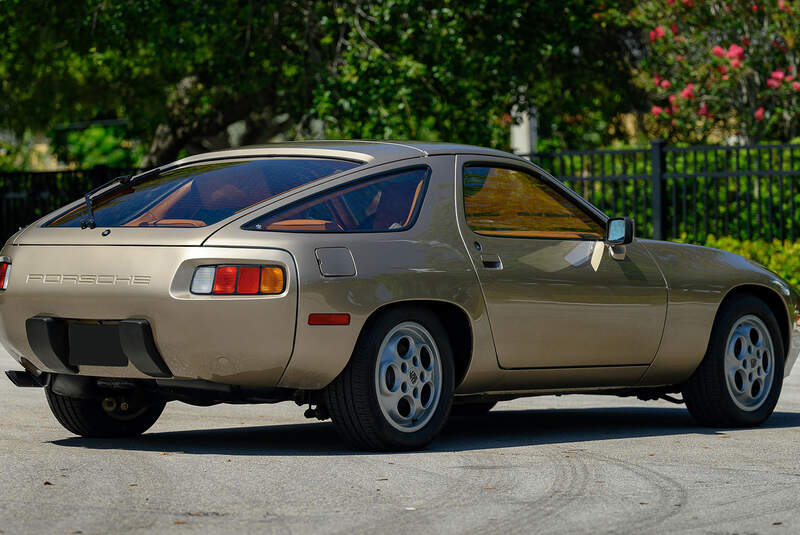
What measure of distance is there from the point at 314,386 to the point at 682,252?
266cm

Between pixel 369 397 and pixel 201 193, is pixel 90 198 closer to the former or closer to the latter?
pixel 201 193

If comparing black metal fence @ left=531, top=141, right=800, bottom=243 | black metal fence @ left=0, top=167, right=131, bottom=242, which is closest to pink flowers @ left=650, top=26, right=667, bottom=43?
black metal fence @ left=531, top=141, right=800, bottom=243

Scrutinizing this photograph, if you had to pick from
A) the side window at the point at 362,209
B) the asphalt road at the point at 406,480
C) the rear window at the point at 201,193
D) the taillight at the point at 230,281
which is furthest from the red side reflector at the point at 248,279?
the asphalt road at the point at 406,480

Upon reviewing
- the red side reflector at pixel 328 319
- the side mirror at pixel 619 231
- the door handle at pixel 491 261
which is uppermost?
the side mirror at pixel 619 231

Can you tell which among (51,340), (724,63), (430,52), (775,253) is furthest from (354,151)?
(724,63)

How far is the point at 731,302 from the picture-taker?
8531mm

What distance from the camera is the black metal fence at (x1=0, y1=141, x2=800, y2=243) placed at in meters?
16.8

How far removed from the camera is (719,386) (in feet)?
27.5

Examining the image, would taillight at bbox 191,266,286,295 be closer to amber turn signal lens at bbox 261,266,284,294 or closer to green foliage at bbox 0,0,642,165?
amber turn signal lens at bbox 261,266,284,294

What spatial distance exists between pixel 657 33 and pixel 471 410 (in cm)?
1222

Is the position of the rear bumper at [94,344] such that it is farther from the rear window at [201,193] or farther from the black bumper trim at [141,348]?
the rear window at [201,193]

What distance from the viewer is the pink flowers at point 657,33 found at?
20.0 m

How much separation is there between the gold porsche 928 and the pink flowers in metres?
12.1

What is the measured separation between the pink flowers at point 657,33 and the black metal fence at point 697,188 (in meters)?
1.72
